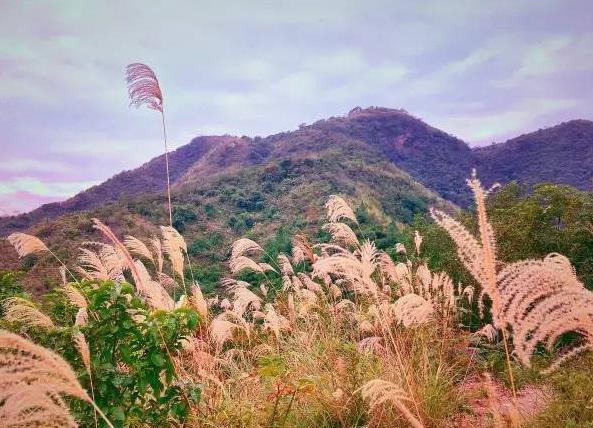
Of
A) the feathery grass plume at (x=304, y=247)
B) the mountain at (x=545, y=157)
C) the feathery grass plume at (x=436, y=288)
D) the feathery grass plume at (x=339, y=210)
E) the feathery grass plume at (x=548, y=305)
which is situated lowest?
the feathery grass plume at (x=436, y=288)

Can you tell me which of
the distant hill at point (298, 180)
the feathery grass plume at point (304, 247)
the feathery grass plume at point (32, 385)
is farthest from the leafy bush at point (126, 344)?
the distant hill at point (298, 180)

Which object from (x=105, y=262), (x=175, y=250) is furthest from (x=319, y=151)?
(x=175, y=250)

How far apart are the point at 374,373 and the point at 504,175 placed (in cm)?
5469

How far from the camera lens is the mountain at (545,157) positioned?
46.9 metres

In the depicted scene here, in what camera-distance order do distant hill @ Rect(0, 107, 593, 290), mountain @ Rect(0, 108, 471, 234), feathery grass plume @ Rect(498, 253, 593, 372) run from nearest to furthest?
feathery grass plume @ Rect(498, 253, 593, 372), distant hill @ Rect(0, 107, 593, 290), mountain @ Rect(0, 108, 471, 234)

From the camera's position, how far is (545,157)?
52000mm

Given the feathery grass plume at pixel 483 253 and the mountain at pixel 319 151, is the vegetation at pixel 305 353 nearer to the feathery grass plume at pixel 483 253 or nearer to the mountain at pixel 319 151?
the feathery grass plume at pixel 483 253

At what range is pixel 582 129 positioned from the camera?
54.0 metres

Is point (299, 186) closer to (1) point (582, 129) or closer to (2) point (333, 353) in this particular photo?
(2) point (333, 353)

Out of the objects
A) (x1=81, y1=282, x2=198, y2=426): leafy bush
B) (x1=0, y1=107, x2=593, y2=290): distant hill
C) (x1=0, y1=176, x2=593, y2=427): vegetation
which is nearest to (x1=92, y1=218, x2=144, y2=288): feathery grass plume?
(x1=0, y1=176, x2=593, y2=427): vegetation

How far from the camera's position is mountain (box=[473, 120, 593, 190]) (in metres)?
46.9

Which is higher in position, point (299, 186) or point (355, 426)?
point (299, 186)

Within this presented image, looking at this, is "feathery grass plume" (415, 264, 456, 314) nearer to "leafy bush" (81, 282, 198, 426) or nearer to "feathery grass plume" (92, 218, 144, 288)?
"leafy bush" (81, 282, 198, 426)

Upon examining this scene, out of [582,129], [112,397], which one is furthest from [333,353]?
[582,129]
